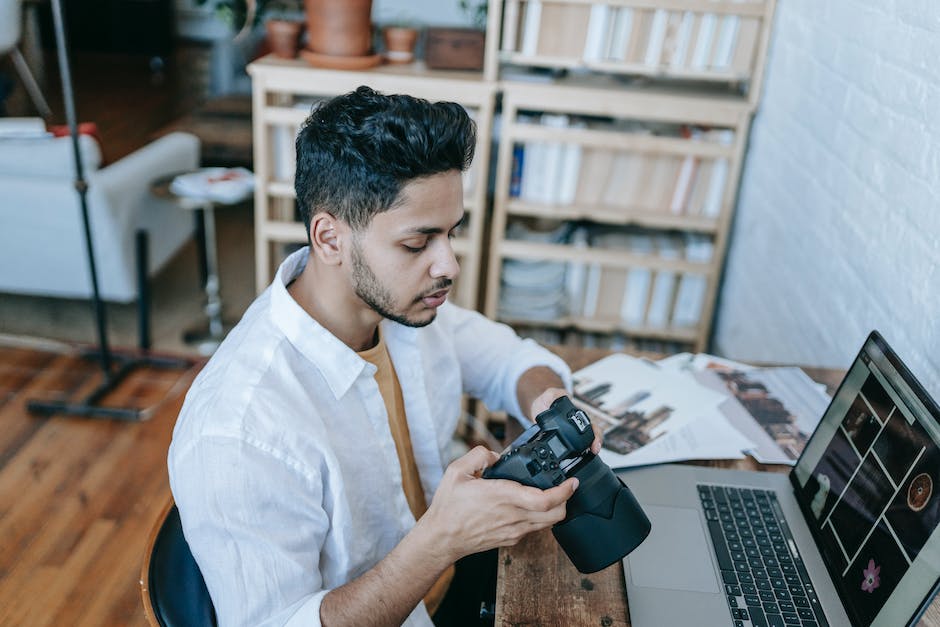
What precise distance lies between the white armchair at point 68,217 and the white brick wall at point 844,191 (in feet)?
6.92

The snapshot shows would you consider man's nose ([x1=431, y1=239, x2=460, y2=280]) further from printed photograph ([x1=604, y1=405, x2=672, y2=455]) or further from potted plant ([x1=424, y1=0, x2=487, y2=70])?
potted plant ([x1=424, y1=0, x2=487, y2=70])

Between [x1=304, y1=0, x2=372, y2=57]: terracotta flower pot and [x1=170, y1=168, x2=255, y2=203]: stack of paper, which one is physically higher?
[x1=304, y1=0, x2=372, y2=57]: terracotta flower pot

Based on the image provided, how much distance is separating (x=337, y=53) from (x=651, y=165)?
40.2 inches

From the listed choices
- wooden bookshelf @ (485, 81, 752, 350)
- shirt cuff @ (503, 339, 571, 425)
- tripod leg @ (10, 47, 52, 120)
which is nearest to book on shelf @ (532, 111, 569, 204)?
wooden bookshelf @ (485, 81, 752, 350)

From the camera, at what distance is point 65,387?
2.66 metres

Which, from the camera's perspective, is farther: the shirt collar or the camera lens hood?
the shirt collar

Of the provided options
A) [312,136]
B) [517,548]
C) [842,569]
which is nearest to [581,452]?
[517,548]

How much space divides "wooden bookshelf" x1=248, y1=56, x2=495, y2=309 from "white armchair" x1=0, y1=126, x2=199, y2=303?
574 millimetres

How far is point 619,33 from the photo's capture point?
227 centimetres

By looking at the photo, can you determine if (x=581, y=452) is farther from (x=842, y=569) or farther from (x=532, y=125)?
(x=532, y=125)

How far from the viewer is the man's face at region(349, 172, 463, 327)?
3.49 ft

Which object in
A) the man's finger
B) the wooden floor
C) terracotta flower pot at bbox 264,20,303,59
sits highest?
terracotta flower pot at bbox 264,20,303,59

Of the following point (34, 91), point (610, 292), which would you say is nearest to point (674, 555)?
point (610, 292)

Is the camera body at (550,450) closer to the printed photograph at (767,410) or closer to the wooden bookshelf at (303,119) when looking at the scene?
the printed photograph at (767,410)
